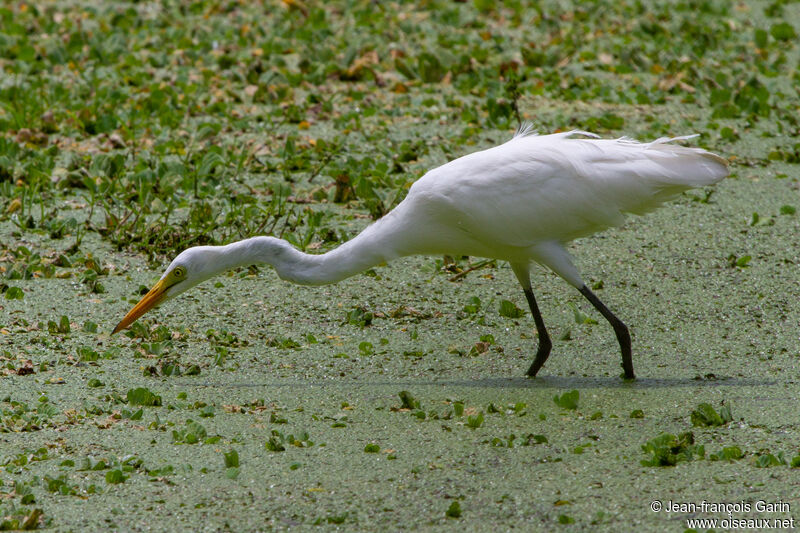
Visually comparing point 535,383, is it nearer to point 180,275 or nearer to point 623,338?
point 623,338

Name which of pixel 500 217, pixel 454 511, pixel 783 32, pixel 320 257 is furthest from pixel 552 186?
pixel 783 32

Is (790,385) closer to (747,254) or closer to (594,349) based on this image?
(594,349)

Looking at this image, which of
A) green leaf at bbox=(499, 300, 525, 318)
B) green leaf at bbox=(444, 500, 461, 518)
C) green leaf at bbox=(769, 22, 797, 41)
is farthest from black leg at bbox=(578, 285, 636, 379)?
green leaf at bbox=(769, 22, 797, 41)

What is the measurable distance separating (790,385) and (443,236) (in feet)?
5.66

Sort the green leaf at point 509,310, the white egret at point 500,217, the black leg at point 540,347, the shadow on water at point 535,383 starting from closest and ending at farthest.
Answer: the shadow on water at point 535,383 → the white egret at point 500,217 → the black leg at point 540,347 → the green leaf at point 509,310

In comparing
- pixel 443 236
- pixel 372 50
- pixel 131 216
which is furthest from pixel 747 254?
pixel 372 50

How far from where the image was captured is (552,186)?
5289mm

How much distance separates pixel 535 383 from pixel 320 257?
3.90 ft

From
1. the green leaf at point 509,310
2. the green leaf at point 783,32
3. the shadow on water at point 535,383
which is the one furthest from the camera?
the green leaf at point 783,32

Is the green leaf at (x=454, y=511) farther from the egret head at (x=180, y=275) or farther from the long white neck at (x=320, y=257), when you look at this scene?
the egret head at (x=180, y=275)

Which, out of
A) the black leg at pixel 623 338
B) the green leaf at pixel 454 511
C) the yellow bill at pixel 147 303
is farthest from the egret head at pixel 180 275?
the green leaf at pixel 454 511

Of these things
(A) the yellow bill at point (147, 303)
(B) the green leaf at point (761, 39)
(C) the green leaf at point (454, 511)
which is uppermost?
(B) the green leaf at point (761, 39)

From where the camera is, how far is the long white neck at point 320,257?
17.2ft

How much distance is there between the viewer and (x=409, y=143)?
7957 mm
